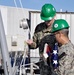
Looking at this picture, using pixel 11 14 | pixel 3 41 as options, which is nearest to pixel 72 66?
pixel 3 41

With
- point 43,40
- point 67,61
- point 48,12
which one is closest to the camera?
point 67,61

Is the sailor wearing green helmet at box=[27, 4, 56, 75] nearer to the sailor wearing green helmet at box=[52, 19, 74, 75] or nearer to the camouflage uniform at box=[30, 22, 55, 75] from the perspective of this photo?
the camouflage uniform at box=[30, 22, 55, 75]

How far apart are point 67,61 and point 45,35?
5.31 ft

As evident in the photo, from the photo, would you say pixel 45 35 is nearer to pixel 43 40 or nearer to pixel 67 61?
pixel 43 40

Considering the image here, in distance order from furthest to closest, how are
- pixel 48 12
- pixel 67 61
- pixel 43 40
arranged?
pixel 43 40 < pixel 48 12 < pixel 67 61

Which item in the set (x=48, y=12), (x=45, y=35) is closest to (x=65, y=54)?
(x=48, y=12)

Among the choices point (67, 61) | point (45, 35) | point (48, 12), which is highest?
point (48, 12)

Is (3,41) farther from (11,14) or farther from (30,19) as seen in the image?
(11,14)

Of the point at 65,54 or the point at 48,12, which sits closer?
the point at 65,54

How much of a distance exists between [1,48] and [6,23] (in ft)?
76.5

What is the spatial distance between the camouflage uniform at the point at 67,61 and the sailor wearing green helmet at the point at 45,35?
123cm

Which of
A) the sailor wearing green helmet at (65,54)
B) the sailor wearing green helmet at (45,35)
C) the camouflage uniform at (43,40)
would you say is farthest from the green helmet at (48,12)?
the sailor wearing green helmet at (65,54)

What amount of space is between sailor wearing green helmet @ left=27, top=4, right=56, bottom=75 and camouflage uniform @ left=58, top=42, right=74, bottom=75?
48.6 inches

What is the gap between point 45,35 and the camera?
5980 mm
